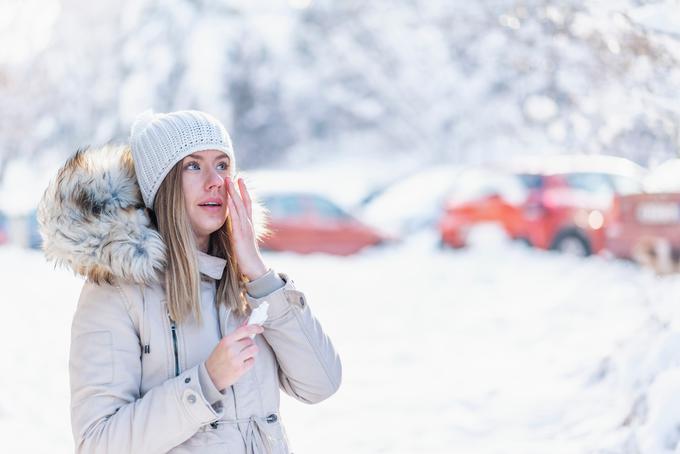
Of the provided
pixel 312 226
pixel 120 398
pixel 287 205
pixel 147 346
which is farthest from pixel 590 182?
pixel 120 398

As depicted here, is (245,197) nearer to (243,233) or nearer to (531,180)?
(243,233)

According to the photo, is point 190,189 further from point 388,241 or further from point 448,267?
point 388,241

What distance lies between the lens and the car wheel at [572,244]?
12.9 m

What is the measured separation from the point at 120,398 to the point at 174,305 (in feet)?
0.86

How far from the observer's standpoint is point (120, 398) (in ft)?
7.38

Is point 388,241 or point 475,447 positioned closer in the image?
point 475,447

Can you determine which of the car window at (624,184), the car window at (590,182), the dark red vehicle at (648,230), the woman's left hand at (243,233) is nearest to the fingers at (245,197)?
the woman's left hand at (243,233)

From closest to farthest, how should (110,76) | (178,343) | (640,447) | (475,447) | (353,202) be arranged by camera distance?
(178,343)
(640,447)
(475,447)
(353,202)
(110,76)

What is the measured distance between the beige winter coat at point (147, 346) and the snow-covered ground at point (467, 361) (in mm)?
2157

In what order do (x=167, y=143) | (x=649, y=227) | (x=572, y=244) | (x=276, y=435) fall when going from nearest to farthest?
(x=276, y=435)
(x=167, y=143)
(x=649, y=227)
(x=572, y=244)

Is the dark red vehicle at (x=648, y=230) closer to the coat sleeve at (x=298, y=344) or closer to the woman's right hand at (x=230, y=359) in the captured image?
the coat sleeve at (x=298, y=344)

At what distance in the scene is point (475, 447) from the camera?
5043 millimetres

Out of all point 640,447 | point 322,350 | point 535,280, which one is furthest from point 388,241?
point 322,350

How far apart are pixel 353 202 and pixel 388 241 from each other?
6.21 metres
